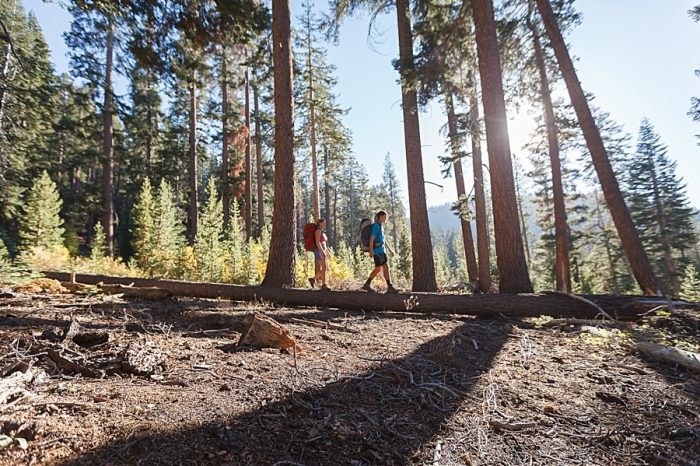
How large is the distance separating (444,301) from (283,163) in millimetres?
4597

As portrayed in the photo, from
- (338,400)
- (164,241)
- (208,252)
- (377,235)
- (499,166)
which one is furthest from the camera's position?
(164,241)

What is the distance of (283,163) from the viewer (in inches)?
284

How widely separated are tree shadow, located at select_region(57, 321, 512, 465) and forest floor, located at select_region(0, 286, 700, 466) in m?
0.01

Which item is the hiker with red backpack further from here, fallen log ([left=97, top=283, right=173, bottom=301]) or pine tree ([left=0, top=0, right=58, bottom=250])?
pine tree ([left=0, top=0, right=58, bottom=250])

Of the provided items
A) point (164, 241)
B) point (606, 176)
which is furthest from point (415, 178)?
point (164, 241)

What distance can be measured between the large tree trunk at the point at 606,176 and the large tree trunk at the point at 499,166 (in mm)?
2365

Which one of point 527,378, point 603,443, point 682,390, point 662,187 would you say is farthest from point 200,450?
point 662,187

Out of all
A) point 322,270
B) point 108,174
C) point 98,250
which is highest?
point 108,174

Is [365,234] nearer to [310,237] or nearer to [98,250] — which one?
[310,237]

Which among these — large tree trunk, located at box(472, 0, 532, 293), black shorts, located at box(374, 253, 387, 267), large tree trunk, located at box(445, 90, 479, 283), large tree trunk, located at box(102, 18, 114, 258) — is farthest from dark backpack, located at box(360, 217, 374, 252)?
large tree trunk, located at box(102, 18, 114, 258)

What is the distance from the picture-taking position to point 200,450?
1.60 m

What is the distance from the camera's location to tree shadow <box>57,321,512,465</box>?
1.58 metres

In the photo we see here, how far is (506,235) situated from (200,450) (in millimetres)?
6342

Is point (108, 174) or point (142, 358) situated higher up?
point (108, 174)
